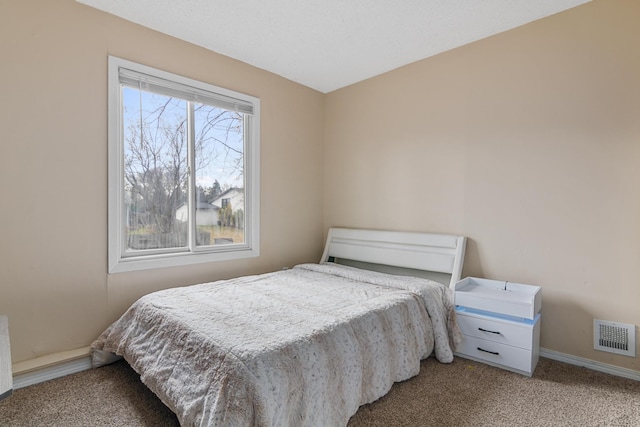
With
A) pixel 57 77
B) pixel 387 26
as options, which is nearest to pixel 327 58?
pixel 387 26

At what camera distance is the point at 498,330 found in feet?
7.50

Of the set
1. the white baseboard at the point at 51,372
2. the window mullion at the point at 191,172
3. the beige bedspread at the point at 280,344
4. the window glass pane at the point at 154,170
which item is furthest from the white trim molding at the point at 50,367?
the window mullion at the point at 191,172

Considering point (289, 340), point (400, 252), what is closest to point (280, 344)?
point (289, 340)

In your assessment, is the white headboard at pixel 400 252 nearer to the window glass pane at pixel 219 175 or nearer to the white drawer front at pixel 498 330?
the white drawer front at pixel 498 330

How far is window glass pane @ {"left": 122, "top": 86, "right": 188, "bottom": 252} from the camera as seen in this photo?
2.59 m

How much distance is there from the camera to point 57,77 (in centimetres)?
221

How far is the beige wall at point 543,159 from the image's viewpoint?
2.17 m

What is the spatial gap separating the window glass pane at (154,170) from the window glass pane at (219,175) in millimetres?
136

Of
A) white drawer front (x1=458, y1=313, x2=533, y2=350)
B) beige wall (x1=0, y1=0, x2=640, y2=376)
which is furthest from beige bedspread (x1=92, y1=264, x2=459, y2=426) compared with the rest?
beige wall (x1=0, y1=0, x2=640, y2=376)

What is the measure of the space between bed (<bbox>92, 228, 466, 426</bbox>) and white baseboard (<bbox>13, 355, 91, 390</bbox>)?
3.4 inches

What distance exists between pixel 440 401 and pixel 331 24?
8.79ft

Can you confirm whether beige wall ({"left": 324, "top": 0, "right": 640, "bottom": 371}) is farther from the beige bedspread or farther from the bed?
the beige bedspread

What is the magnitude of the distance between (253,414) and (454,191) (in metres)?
2.38

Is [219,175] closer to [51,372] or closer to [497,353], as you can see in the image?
[51,372]
